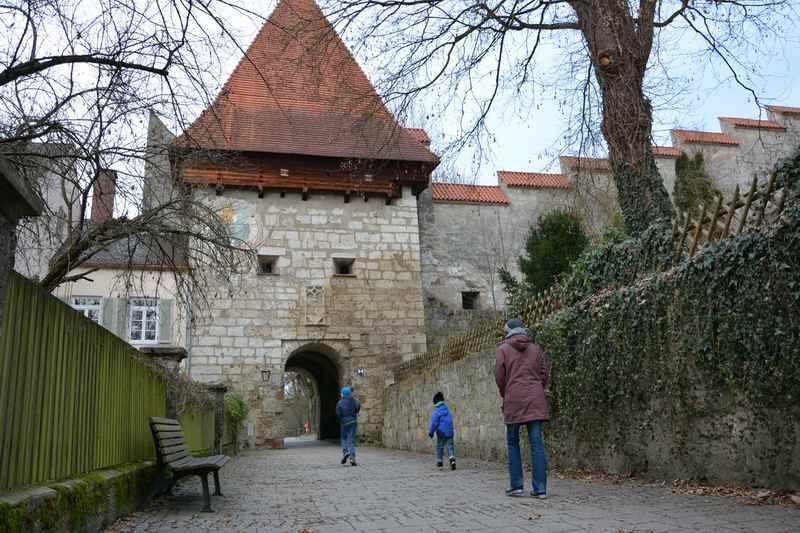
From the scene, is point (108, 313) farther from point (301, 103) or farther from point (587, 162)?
point (587, 162)

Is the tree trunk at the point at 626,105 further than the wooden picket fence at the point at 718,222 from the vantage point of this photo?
Yes

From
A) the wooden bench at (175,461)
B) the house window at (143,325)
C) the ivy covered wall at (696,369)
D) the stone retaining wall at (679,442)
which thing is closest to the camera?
the ivy covered wall at (696,369)

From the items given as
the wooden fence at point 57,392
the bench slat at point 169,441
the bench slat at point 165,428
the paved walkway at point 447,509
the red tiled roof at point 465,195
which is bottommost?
the paved walkway at point 447,509

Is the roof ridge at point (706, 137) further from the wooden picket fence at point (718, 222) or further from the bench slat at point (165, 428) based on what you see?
the bench slat at point (165, 428)

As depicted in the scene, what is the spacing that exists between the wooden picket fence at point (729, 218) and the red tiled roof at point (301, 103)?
370cm

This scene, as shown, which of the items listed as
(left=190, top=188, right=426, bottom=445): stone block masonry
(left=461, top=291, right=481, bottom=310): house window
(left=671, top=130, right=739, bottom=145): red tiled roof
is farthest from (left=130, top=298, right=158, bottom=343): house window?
(left=671, top=130, right=739, bottom=145): red tiled roof

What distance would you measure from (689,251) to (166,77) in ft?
15.4

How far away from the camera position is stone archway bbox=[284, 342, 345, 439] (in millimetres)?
22578

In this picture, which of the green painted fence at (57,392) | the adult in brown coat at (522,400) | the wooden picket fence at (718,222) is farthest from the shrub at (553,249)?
the green painted fence at (57,392)

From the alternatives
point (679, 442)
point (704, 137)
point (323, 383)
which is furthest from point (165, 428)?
point (704, 137)

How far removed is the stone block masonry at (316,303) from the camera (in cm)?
1839

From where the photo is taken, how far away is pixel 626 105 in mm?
A: 9039

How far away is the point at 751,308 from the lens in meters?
5.10

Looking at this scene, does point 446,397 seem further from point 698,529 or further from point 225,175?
point 225,175
